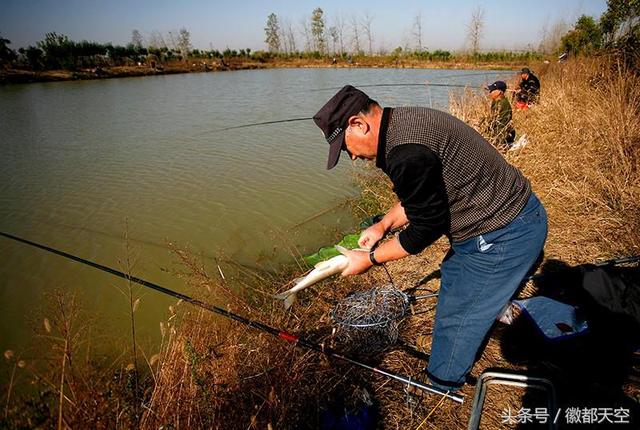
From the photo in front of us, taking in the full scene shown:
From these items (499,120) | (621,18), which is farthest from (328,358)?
(621,18)

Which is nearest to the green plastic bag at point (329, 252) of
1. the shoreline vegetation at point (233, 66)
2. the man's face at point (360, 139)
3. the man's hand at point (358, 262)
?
the man's hand at point (358, 262)

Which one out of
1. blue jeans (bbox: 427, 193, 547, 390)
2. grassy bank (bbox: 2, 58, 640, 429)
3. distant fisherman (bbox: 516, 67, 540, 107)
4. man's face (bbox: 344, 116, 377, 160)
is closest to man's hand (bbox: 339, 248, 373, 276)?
blue jeans (bbox: 427, 193, 547, 390)

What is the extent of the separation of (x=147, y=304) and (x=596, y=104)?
23.2 feet

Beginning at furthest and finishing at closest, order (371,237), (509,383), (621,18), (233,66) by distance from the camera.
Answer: (233,66), (621,18), (371,237), (509,383)

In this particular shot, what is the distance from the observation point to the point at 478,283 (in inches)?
73.5

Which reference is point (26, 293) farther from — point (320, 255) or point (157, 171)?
point (157, 171)

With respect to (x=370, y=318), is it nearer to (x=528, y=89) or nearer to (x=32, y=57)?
(x=528, y=89)

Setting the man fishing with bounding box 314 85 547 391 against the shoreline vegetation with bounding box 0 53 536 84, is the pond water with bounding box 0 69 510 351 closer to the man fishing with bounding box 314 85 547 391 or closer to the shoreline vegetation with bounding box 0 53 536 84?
the man fishing with bounding box 314 85 547 391

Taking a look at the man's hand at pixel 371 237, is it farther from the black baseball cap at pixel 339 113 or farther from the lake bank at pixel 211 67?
the lake bank at pixel 211 67

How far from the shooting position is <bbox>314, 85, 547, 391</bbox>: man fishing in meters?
1.57

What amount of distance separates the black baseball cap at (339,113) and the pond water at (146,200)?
2.48 m

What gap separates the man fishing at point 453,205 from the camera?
157 centimetres

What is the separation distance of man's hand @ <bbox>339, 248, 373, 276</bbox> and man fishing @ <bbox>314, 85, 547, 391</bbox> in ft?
0.04

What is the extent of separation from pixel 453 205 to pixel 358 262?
66 cm
